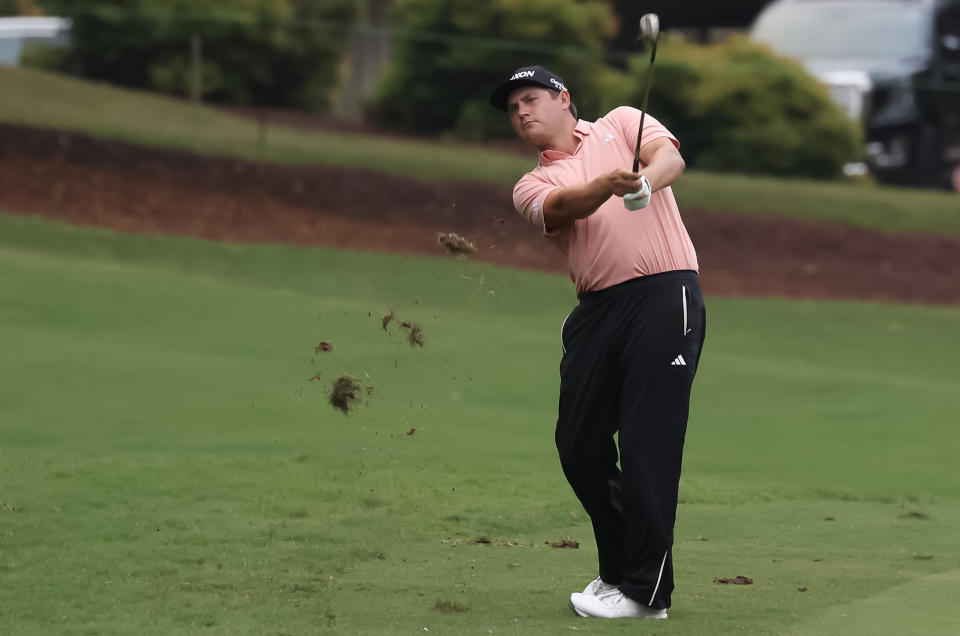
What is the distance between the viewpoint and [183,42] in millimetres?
26375

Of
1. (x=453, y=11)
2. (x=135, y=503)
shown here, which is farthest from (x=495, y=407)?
(x=453, y=11)

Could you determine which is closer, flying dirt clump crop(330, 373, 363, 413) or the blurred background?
flying dirt clump crop(330, 373, 363, 413)

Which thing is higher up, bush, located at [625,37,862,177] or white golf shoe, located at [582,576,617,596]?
bush, located at [625,37,862,177]

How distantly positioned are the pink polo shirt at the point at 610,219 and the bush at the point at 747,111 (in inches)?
733

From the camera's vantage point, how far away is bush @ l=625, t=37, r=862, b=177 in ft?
79.0

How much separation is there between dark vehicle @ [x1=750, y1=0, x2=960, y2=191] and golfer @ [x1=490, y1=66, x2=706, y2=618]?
19.8 meters

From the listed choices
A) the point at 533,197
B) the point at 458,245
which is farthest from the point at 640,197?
the point at 458,245

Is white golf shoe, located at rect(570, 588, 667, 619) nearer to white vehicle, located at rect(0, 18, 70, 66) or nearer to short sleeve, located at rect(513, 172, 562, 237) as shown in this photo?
short sleeve, located at rect(513, 172, 562, 237)

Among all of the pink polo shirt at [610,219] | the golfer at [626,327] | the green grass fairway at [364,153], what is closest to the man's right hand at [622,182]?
the golfer at [626,327]

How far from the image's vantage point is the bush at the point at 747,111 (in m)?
24.1

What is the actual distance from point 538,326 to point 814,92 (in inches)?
394

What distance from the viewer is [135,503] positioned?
759 cm

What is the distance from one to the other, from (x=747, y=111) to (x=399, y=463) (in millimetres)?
16499

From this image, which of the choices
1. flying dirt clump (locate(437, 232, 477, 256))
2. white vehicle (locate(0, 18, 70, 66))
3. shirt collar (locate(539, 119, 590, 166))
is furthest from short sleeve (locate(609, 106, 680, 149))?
white vehicle (locate(0, 18, 70, 66))
